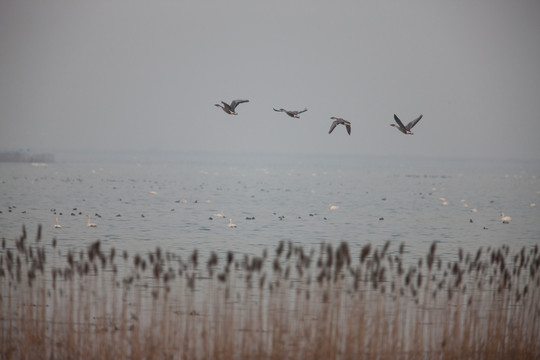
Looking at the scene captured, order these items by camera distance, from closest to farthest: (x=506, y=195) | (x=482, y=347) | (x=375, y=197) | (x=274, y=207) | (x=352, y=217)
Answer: (x=482, y=347), (x=352, y=217), (x=274, y=207), (x=375, y=197), (x=506, y=195)

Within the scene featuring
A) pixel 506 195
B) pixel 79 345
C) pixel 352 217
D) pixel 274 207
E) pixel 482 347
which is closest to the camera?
pixel 79 345

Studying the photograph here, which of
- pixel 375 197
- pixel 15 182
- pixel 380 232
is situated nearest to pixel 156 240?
pixel 380 232

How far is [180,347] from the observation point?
10.5 meters

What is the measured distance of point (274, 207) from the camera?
1641 inches

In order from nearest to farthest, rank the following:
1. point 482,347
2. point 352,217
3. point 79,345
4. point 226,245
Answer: point 79,345 → point 482,347 → point 226,245 → point 352,217

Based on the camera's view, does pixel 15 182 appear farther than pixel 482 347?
Yes

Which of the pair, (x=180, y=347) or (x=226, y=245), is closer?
(x=180, y=347)

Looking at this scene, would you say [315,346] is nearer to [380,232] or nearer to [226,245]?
[226,245]

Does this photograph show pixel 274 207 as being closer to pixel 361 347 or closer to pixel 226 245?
pixel 226 245

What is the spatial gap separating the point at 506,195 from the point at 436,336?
45932 millimetres

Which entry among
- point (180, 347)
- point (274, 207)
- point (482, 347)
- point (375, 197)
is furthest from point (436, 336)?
point (375, 197)

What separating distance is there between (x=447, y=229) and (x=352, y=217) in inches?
222

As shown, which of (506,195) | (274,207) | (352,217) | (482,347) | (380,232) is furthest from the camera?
(506,195)

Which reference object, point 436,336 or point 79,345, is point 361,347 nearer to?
point 436,336
